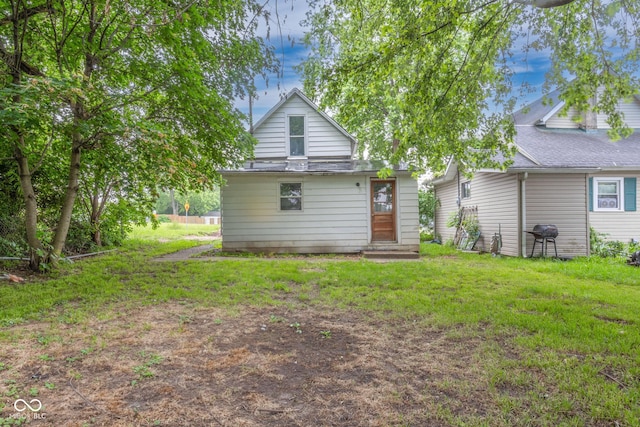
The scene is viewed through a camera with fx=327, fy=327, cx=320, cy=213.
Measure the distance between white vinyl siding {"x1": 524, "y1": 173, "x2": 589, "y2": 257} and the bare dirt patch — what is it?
8071mm

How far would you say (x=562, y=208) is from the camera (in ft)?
32.3

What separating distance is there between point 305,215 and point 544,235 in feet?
22.8

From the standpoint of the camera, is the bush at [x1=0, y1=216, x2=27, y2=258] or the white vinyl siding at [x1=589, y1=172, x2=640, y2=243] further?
the white vinyl siding at [x1=589, y1=172, x2=640, y2=243]

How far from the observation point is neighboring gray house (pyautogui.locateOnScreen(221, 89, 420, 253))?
34.0ft

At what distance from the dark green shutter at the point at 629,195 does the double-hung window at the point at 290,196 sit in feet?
34.6

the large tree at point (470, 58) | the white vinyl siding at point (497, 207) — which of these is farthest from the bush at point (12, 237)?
the white vinyl siding at point (497, 207)

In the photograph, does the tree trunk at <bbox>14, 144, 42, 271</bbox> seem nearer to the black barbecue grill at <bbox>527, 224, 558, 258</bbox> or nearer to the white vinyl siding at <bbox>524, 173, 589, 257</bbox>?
the black barbecue grill at <bbox>527, 224, 558, 258</bbox>

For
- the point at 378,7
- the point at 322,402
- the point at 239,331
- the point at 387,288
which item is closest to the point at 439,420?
the point at 322,402

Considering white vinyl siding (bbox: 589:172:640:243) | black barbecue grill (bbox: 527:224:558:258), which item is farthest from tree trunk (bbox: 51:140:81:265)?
white vinyl siding (bbox: 589:172:640:243)

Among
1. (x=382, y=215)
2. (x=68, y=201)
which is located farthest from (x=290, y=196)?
(x=68, y=201)

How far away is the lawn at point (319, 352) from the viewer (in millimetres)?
2195

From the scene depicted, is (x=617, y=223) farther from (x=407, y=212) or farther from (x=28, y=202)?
(x=28, y=202)

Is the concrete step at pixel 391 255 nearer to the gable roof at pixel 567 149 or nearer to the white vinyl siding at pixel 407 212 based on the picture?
the white vinyl siding at pixel 407 212

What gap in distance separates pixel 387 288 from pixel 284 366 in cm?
324
